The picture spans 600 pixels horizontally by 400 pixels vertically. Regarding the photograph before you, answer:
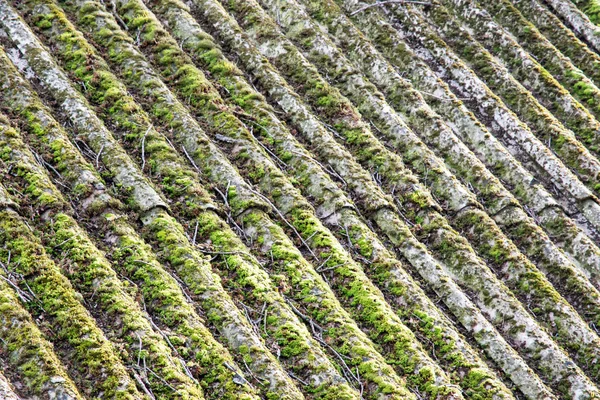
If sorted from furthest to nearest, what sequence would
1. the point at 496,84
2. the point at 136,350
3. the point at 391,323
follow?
the point at 496,84 < the point at 391,323 < the point at 136,350

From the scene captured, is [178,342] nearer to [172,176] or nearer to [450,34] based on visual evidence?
[172,176]

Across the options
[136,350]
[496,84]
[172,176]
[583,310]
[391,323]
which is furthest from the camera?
[496,84]

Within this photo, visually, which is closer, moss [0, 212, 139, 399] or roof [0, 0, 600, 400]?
moss [0, 212, 139, 399]

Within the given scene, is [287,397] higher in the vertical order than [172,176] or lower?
lower

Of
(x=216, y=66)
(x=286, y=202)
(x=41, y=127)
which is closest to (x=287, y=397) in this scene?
(x=286, y=202)

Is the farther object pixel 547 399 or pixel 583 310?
pixel 583 310

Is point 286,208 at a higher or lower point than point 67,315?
higher

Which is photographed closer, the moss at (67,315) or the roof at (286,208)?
the moss at (67,315)

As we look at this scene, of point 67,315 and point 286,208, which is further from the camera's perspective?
point 286,208
